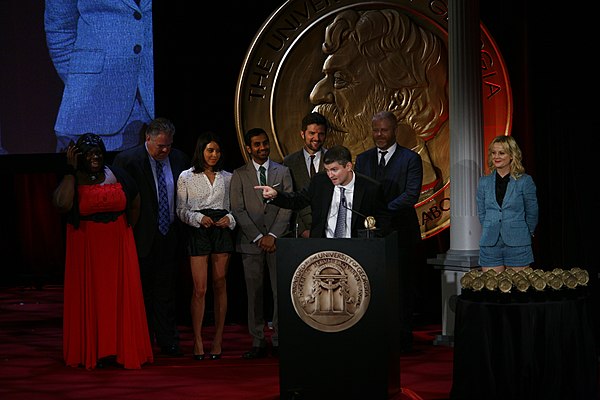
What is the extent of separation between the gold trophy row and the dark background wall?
266 cm

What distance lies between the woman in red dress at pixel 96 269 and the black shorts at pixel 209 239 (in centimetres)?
44

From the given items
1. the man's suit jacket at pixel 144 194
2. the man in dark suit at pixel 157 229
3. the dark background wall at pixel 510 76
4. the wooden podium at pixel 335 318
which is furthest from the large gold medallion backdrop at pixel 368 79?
the wooden podium at pixel 335 318

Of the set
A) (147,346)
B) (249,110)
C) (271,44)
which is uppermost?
(271,44)

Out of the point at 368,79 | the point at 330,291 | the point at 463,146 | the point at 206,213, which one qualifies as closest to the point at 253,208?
the point at 206,213

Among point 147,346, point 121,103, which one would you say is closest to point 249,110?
point 121,103

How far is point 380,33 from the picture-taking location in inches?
320

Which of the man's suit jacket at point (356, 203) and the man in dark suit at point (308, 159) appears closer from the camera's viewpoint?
the man's suit jacket at point (356, 203)

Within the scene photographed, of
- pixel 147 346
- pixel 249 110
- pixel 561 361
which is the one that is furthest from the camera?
pixel 249 110

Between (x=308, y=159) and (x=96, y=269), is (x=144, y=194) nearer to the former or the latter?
(x=96, y=269)

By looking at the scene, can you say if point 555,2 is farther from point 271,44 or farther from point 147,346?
point 147,346

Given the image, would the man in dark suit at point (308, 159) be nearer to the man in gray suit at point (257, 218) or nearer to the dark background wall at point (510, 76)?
the man in gray suit at point (257, 218)

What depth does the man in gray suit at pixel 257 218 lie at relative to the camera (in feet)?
21.5

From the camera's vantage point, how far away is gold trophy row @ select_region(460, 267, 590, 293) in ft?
15.3

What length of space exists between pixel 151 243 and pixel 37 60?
98.5 inches
